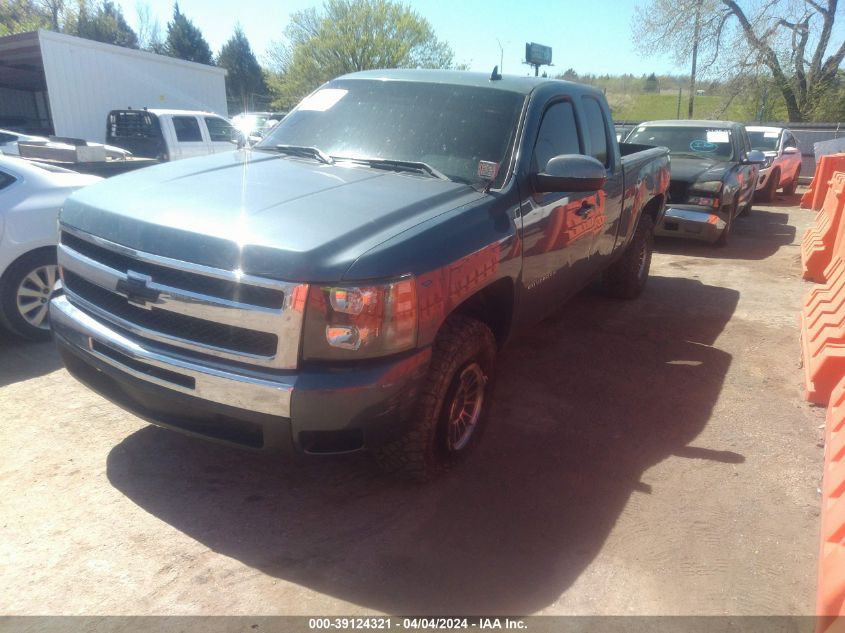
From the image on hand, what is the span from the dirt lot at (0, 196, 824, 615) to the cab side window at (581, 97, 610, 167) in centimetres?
165

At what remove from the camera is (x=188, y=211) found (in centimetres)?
269

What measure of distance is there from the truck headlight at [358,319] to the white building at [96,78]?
56.2 ft

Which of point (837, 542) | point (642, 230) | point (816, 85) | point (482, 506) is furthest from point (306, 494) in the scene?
point (816, 85)

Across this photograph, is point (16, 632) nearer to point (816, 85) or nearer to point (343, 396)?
point (343, 396)

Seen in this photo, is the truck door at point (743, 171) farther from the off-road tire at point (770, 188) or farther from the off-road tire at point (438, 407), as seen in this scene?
the off-road tire at point (438, 407)

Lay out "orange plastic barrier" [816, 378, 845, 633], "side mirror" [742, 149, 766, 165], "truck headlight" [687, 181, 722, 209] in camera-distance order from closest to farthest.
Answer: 1. "orange plastic barrier" [816, 378, 845, 633]
2. "truck headlight" [687, 181, 722, 209]
3. "side mirror" [742, 149, 766, 165]

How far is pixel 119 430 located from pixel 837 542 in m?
3.46

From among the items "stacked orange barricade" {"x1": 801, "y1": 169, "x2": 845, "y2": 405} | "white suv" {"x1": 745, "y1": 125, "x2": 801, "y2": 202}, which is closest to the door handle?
"stacked orange barricade" {"x1": 801, "y1": 169, "x2": 845, "y2": 405}

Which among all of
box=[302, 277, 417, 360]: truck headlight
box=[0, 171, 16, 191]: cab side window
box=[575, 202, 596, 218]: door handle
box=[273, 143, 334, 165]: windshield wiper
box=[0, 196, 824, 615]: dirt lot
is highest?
box=[273, 143, 334, 165]: windshield wiper

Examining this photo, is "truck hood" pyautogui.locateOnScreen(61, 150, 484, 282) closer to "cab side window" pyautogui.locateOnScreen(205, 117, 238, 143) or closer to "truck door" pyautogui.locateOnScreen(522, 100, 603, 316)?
"truck door" pyautogui.locateOnScreen(522, 100, 603, 316)

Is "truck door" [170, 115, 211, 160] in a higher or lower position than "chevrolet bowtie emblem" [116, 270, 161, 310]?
higher

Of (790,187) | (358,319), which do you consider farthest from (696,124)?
(358,319)

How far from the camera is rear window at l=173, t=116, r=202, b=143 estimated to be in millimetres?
11930

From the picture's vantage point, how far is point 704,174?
8570mm
